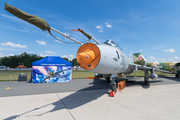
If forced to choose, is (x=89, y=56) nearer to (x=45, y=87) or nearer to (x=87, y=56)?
(x=87, y=56)

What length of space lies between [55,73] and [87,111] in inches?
400

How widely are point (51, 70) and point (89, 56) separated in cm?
1078

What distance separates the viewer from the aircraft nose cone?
12.5ft

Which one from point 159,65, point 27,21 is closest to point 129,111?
point 27,21

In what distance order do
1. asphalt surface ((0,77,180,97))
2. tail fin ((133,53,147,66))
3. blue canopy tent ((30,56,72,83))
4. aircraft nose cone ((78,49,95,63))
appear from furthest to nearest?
tail fin ((133,53,147,66))
blue canopy tent ((30,56,72,83))
asphalt surface ((0,77,180,97))
aircraft nose cone ((78,49,95,63))

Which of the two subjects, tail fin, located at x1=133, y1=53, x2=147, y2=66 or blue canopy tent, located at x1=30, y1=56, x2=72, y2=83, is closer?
blue canopy tent, located at x1=30, y1=56, x2=72, y2=83

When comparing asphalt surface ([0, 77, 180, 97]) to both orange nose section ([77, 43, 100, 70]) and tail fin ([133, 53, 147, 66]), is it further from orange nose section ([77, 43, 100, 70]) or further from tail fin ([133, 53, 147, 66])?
tail fin ([133, 53, 147, 66])

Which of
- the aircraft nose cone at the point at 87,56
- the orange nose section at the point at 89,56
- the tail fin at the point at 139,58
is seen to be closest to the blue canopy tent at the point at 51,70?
the orange nose section at the point at 89,56

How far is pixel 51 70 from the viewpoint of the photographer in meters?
13.2

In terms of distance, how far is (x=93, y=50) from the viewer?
4.00 m

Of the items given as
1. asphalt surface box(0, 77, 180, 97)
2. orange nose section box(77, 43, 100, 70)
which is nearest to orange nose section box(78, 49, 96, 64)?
orange nose section box(77, 43, 100, 70)

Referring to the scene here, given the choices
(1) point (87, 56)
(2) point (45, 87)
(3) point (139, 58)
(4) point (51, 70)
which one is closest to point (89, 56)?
(1) point (87, 56)

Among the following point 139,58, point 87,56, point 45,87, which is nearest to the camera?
point 87,56

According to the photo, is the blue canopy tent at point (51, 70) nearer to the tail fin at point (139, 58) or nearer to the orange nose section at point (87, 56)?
the orange nose section at point (87, 56)
